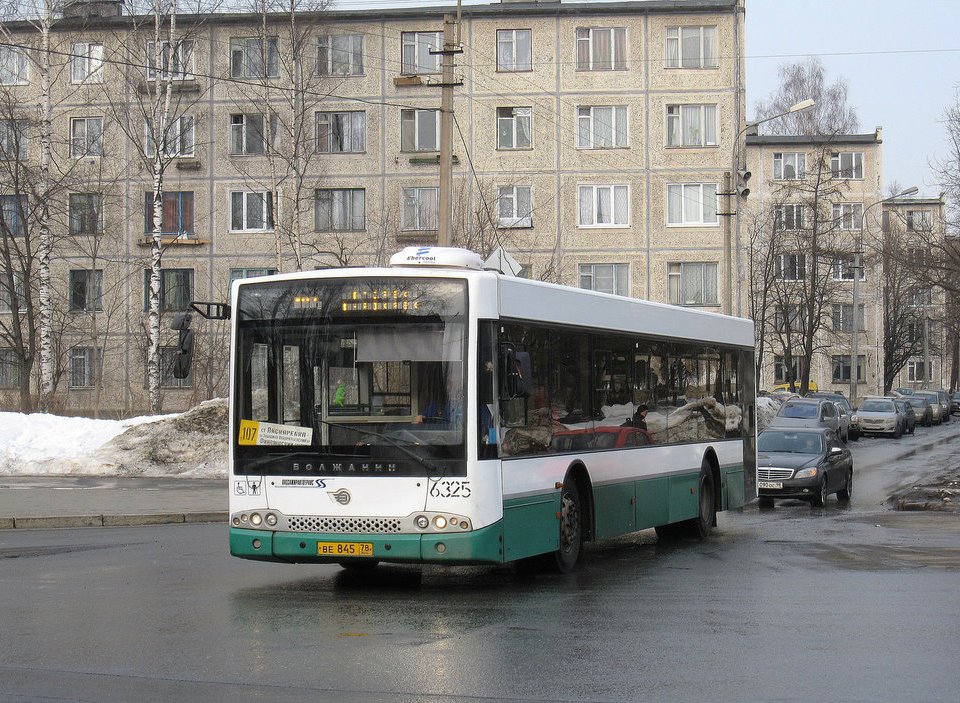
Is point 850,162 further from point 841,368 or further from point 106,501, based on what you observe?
point 106,501

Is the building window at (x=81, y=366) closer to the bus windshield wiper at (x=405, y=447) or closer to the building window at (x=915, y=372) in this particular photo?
the bus windshield wiper at (x=405, y=447)

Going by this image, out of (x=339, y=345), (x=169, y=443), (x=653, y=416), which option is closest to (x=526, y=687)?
(x=339, y=345)

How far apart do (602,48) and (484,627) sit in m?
43.6

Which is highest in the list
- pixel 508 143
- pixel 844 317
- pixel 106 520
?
pixel 508 143

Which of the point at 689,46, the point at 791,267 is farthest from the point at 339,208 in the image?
the point at 791,267

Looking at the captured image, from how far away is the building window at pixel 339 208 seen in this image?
5056 cm

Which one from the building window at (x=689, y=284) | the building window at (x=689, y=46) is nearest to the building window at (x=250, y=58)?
the building window at (x=689, y=46)

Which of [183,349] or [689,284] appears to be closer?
[183,349]

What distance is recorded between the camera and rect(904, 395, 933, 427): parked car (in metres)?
70.7

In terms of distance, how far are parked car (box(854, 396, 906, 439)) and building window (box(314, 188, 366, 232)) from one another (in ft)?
74.5

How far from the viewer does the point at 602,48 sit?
166ft

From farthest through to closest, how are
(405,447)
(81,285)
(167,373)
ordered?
(81,285)
(167,373)
(405,447)

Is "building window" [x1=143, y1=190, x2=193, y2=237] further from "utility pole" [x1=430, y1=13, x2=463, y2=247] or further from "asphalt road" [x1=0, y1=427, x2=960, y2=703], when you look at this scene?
"asphalt road" [x1=0, y1=427, x2=960, y2=703]

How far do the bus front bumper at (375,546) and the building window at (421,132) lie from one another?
130ft
